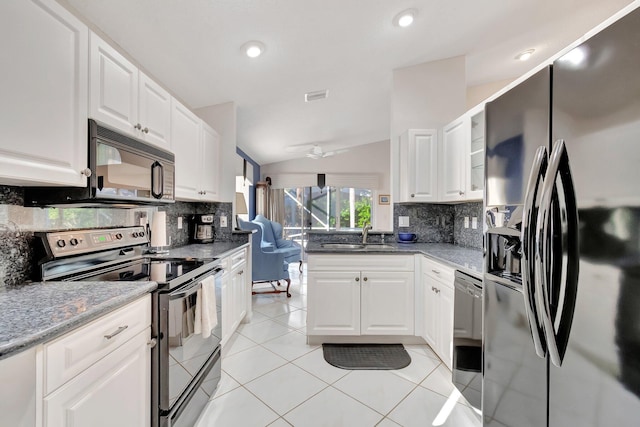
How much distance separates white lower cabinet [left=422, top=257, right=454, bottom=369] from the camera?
1.95 metres

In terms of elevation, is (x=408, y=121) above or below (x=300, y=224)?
above

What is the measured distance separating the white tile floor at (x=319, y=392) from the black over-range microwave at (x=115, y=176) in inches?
53.2

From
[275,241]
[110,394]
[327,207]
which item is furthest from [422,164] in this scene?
[327,207]

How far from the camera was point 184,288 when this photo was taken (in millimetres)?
1443

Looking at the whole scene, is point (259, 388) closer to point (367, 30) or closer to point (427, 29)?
point (367, 30)

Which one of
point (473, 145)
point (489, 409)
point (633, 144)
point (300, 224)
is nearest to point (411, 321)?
point (489, 409)

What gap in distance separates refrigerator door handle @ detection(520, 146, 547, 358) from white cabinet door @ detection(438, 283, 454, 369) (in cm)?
115

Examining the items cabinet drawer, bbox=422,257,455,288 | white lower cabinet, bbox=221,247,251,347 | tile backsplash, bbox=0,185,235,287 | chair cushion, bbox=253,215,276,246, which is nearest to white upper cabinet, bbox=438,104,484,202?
cabinet drawer, bbox=422,257,455,288

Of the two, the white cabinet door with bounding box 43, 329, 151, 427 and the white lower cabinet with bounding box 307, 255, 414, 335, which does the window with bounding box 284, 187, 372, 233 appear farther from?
the white cabinet door with bounding box 43, 329, 151, 427

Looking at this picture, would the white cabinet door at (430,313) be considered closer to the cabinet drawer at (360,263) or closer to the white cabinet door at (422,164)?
the cabinet drawer at (360,263)

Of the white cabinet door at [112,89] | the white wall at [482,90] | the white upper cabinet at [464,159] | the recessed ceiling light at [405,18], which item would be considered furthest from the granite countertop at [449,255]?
the white wall at [482,90]

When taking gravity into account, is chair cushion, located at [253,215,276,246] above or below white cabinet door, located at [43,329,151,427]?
above

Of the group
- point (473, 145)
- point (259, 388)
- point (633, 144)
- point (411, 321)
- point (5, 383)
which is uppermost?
point (473, 145)

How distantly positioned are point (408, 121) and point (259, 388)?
2.85 metres
